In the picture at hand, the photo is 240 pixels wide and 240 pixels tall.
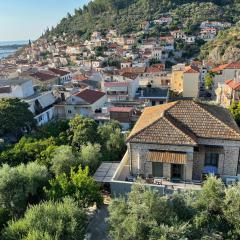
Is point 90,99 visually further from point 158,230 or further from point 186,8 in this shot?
point 186,8

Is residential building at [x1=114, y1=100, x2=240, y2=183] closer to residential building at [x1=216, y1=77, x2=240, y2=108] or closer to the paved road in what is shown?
the paved road

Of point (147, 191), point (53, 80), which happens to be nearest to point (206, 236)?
point (147, 191)

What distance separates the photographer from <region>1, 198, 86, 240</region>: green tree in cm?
1441

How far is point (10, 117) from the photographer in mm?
39094

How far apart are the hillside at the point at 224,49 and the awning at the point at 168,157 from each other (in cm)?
9198

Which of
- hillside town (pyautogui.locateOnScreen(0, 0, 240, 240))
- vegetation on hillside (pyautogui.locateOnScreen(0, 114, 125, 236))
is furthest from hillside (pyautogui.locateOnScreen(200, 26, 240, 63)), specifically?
vegetation on hillside (pyautogui.locateOnScreen(0, 114, 125, 236))

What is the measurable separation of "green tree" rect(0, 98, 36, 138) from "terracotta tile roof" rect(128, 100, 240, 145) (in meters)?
24.2

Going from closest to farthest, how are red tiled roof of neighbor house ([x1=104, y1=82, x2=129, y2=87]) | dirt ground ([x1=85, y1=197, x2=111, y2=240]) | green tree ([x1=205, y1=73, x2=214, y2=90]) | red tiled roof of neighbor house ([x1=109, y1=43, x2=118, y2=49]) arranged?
dirt ground ([x1=85, y1=197, x2=111, y2=240])
red tiled roof of neighbor house ([x1=104, y1=82, x2=129, y2=87])
green tree ([x1=205, y1=73, x2=214, y2=90])
red tiled roof of neighbor house ([x1=109, y1=43, x2=118, y2=49])

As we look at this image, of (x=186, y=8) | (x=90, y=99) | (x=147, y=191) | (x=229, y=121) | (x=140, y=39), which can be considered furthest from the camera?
(x=186, y=8)

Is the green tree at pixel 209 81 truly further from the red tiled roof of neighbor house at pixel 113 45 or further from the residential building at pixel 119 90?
the red tiled roof of neighbor house at pixel 113 45

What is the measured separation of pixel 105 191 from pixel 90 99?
28.0m

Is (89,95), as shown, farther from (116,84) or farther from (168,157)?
(168,157)

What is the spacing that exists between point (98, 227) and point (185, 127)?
29.7 feet

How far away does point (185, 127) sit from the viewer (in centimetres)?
2064
